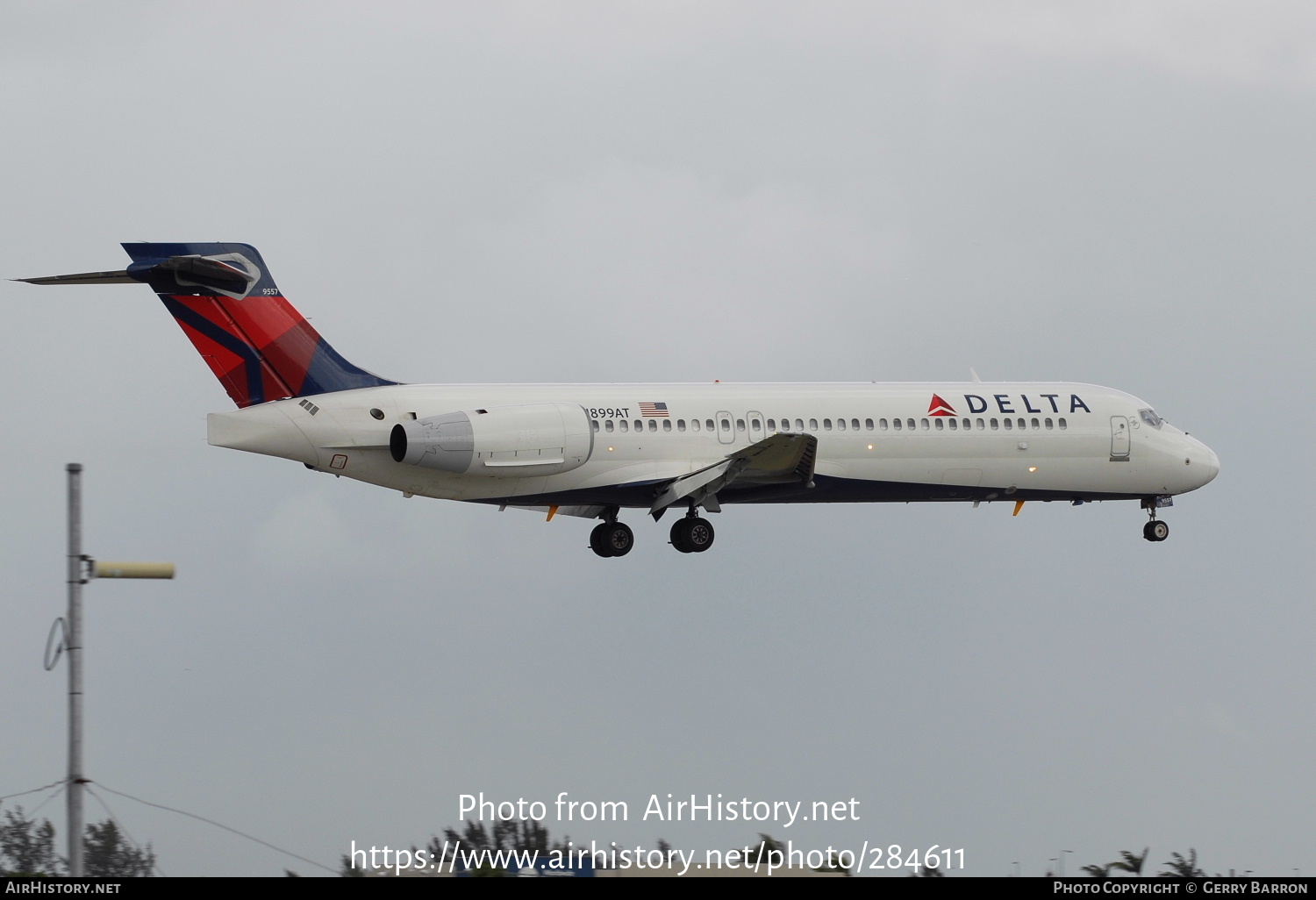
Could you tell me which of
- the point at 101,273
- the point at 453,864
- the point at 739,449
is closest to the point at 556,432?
the point at 739,449

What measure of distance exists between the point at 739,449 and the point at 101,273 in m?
12.7

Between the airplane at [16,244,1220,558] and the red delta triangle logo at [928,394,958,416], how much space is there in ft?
0.18

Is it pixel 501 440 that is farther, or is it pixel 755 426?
pixel 755 426

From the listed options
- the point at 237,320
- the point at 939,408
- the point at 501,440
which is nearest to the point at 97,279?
the point at 237,320

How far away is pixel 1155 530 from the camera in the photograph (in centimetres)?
4159

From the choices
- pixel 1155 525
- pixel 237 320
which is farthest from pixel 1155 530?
pixel 237 320

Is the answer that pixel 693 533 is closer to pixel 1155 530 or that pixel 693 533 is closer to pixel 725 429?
pixel 725 429

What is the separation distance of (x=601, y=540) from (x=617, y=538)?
0.34m

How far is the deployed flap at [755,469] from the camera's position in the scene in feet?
114

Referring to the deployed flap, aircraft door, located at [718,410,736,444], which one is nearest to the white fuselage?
aircraft door, located at [718,410,736,444]

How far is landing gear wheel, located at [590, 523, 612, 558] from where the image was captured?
37656 mm

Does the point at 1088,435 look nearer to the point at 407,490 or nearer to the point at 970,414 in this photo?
the point at 970,414

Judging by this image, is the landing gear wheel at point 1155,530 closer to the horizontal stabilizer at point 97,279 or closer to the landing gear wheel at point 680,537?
the landing gear wheel at point 680,537

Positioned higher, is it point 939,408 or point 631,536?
point 939,408
